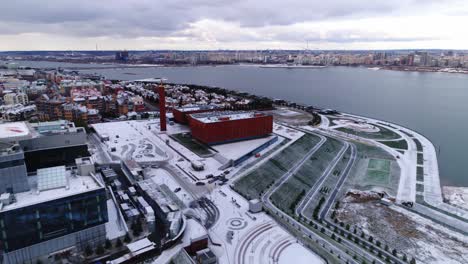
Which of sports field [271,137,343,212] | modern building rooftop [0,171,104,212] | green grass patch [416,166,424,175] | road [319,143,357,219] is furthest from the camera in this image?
green grass patch [416,166,424,175]

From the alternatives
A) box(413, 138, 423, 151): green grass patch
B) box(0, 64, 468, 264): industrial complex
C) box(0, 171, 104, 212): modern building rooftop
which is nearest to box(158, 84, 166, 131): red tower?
box(0, 64, 468, 264): industrial complex

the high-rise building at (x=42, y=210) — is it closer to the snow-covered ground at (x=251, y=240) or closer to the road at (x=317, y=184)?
the snow-covered ground at (x=251, y=240)

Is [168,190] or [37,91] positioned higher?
[37,91]

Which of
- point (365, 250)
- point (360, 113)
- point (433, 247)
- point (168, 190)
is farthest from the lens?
point (360, 113)

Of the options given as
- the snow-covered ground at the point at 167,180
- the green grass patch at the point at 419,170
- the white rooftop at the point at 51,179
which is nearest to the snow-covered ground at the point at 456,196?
the green grass patch at the point at 419,170

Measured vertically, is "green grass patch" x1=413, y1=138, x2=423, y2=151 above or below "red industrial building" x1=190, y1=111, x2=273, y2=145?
below

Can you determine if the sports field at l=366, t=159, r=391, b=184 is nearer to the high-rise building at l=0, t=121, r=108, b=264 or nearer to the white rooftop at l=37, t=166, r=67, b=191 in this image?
the high-rise building at l=0, t=121, r=108, b=264

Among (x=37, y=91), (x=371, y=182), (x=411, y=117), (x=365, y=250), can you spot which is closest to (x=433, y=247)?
(x=365, y=250)

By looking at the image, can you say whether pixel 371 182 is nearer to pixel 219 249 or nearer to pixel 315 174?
pixel 315 174
